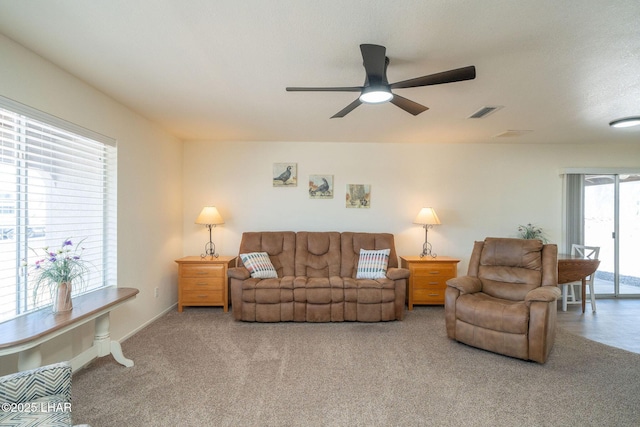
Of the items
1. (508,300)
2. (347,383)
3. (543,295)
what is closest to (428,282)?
(508,300)

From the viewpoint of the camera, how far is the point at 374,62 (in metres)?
1.74

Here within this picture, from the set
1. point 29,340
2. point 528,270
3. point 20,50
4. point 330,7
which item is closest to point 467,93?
point 330,7

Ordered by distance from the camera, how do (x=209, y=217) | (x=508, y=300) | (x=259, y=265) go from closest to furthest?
1. (x=508, y=300)
2. (x=259, y=265)
3. (x=209, y=217)

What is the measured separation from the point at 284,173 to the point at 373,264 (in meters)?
1.92

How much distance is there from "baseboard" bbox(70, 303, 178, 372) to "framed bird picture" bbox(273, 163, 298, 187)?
2.32m

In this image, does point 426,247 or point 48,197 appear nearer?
point 48,197

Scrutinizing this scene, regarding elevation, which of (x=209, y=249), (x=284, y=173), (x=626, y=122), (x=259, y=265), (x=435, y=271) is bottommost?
(x=435, y=271)

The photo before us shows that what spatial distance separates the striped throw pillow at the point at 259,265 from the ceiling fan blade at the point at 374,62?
264 centimetres

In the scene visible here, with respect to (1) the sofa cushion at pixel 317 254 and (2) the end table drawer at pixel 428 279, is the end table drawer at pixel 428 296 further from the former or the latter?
(1) the sofa cushion at pixel 317 254

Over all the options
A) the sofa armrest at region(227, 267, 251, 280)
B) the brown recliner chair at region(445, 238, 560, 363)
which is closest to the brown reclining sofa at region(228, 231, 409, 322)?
the sofa armrest at region(227, 267, 251, 280)

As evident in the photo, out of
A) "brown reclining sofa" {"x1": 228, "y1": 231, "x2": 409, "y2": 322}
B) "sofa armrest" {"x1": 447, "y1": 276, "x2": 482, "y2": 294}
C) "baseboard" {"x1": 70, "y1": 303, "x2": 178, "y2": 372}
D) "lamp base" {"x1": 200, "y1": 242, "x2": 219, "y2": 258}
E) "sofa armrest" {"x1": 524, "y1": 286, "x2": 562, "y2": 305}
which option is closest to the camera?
"baseboard" {"x1": 70, "y1": 303, "x2": 178, "y2": 372}

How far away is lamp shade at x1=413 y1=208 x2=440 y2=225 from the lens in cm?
417

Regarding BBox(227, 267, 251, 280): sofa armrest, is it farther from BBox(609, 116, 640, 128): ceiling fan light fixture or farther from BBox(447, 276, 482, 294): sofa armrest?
BBox(609, 116, 640, 128): ceiling fan light fixture

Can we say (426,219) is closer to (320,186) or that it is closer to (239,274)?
(320,186)
